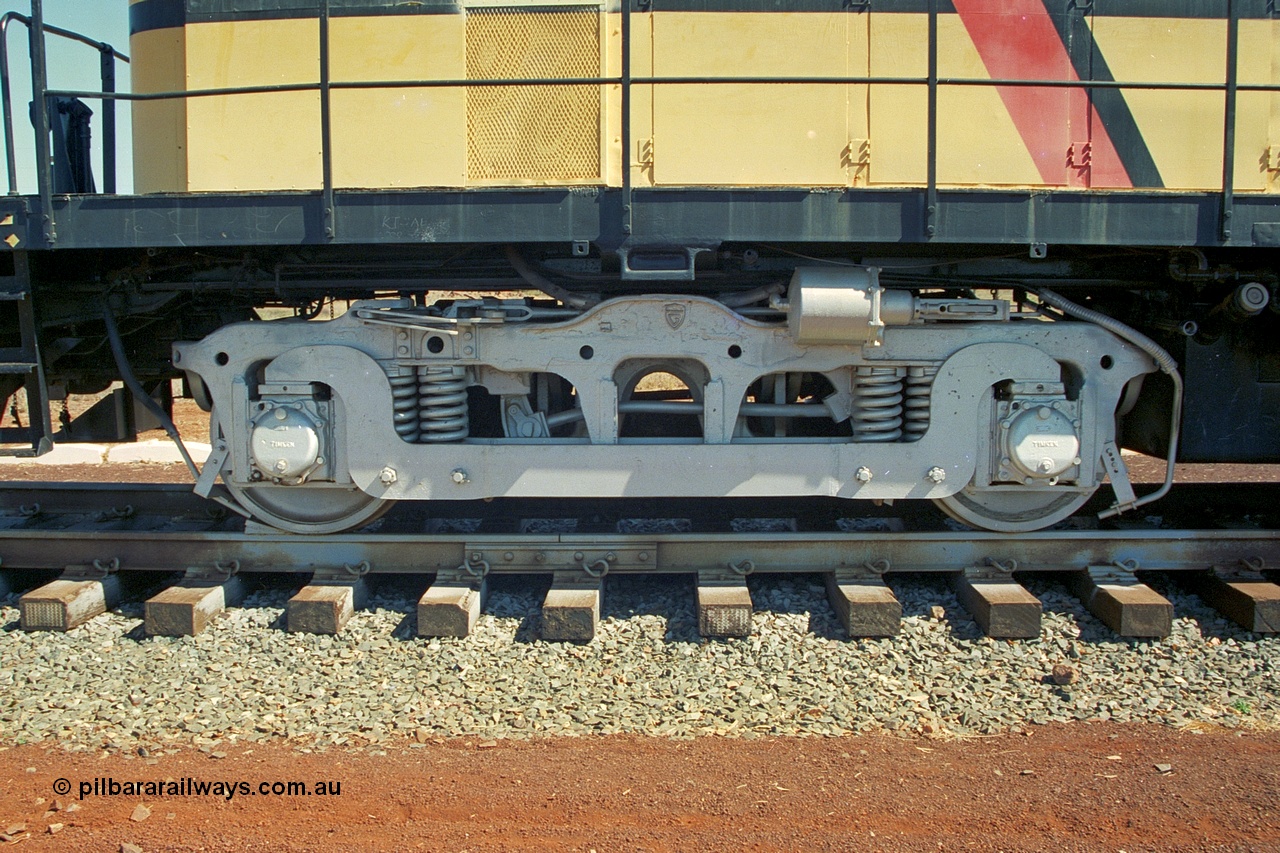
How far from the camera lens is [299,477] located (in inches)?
207

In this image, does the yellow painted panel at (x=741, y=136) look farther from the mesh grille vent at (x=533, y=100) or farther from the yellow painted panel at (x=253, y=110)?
the yellow painted panel at (x=253, y=110)

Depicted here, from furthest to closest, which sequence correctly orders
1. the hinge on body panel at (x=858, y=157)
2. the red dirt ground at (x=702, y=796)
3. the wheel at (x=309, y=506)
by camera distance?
the wheel at (x=309, y=506) < the hinge on body panel at (x=858, y=157) < the red dirt ground at (x=702, y=796)

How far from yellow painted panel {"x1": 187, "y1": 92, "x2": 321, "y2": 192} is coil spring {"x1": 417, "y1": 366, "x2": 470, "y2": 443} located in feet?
3.98

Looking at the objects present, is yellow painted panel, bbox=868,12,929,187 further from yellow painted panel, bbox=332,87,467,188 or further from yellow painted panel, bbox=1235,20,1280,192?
yellow painted panel, bbox=332,87,467,188

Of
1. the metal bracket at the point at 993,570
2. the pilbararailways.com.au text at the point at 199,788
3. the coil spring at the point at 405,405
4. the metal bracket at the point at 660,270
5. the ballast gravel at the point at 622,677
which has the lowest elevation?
the pilbararailways.com.au text at the point at 199,788

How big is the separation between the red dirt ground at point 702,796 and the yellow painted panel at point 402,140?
9.65ft

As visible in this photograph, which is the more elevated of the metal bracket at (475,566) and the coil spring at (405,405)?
the coil spring at (405,405)

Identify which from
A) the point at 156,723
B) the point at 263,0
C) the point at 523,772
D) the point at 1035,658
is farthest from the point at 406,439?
the point at 1035,658

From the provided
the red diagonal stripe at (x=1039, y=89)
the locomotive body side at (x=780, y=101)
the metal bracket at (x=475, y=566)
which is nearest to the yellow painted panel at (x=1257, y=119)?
the locomotive body side at (x=780, y=101)

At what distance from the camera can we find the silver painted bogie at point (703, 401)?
514 cm

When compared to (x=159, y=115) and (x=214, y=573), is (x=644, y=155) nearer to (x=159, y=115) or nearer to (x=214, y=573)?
(x=159, y=115)

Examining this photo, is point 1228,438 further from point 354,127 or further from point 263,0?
point 263,0

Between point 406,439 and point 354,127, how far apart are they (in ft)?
5.56

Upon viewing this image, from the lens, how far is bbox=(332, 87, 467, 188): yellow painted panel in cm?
528
